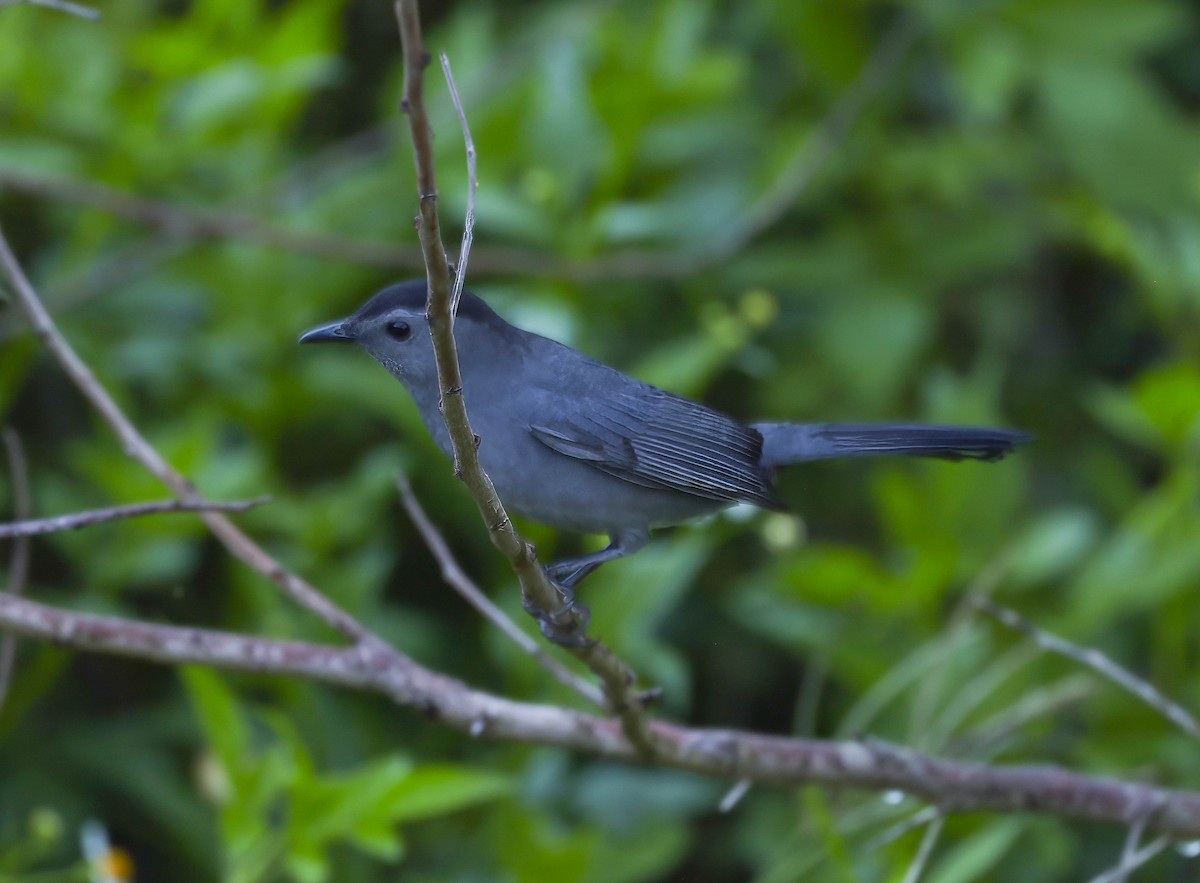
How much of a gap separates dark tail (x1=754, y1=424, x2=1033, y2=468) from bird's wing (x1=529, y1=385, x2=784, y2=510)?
0.26 ft

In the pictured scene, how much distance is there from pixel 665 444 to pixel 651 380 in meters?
0.62

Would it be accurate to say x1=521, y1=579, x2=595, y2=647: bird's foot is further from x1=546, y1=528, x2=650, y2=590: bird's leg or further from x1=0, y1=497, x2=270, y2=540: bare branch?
x1=0, y1=497, x2=270, y2=540: bare branch

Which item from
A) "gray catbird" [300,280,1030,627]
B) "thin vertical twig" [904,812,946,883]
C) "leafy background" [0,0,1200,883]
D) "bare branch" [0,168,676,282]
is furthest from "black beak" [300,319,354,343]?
"thin vertical twig" [904,812,946,883]

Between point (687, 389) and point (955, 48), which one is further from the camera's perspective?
point (955, 48)

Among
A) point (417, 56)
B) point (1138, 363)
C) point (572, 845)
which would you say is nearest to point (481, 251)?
point (572, 845)

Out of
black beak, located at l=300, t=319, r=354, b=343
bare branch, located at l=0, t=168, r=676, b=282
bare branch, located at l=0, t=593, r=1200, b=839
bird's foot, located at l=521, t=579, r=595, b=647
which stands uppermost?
black beak, located at l=300, t=319, r=354, b=343

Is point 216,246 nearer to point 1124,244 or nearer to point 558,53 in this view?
point 558,53

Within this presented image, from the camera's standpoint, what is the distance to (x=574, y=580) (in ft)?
7.91

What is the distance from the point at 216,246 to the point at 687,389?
1408mm

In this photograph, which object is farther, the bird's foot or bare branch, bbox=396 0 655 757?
the bird's foot

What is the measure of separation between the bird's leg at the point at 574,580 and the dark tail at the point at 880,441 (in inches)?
19.4

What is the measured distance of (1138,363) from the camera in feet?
15.2

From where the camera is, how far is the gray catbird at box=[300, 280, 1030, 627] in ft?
7.29

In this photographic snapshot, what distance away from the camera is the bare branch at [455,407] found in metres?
1.24
